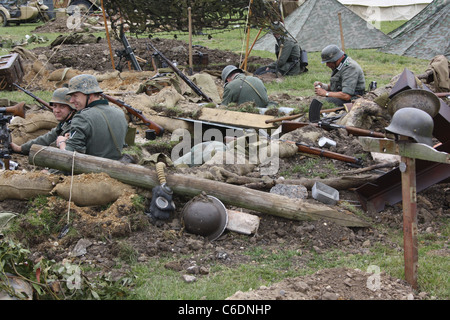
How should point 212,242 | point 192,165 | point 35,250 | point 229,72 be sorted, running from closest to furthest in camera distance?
1. point 35,250
2. point 212,242
3. point 192,165
4. point 229,72

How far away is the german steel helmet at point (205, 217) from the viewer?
5434 mm

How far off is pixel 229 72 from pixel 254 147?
12.3 ft

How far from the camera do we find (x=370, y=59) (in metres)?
16.7

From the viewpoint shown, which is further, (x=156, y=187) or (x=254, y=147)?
(x=254, y=147)

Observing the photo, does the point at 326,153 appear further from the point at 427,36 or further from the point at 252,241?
the point at 427,36

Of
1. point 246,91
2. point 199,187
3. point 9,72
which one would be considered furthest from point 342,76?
point 9,72

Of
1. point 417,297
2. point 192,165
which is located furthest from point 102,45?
point 417,297

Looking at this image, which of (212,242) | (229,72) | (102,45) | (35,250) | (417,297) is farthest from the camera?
(102,45)

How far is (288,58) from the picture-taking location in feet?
48.6

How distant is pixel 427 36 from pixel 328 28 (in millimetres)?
3350

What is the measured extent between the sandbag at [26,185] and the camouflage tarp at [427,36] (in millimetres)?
13331

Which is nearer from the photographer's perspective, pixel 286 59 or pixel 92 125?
pixel 92 125

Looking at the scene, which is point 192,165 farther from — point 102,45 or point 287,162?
point 102,45

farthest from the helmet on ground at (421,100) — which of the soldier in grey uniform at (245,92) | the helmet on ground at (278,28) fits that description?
the helmet on ground at (278,28)
